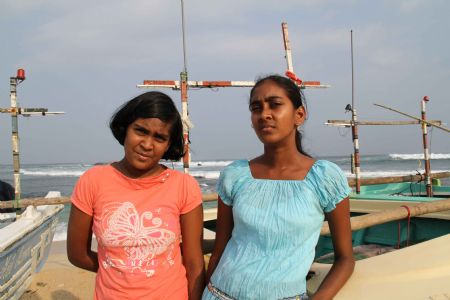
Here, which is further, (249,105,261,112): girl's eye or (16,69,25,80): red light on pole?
(16,69,25,80): red light on pole

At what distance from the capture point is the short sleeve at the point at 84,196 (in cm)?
151

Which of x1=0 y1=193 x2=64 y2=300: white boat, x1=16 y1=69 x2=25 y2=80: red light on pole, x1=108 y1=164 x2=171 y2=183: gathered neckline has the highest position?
→ x1=16 y1=69 x2=25 y2=80: red light on pole

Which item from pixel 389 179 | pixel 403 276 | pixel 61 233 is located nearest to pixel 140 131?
pixel 403 276

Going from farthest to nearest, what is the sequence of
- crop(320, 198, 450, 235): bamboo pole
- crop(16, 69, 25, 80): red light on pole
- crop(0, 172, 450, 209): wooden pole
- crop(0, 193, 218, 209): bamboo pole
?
crop(16, 69, 25, 80): red light on pole → crop(0, 193, 218, 209): bamboo pole → crop(0, 172, 450, 209): wooden pole → crop(320, 198, 450, 235): bamboo pole

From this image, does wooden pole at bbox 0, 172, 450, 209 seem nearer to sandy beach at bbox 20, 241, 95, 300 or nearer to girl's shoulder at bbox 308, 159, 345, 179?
sandy beach at bbox 20, 241, 95, 300

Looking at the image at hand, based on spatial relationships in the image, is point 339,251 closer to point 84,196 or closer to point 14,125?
point 84,196

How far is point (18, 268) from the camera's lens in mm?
3432

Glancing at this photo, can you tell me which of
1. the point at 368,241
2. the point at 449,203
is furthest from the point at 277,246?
the point at 368,241

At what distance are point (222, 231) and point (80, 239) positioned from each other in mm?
616

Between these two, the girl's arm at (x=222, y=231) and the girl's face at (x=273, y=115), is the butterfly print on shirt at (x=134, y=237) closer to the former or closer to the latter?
the girl's arm at (x=222, y=231)

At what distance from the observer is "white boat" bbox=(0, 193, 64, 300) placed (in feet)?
10.1

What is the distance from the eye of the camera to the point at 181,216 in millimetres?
1579

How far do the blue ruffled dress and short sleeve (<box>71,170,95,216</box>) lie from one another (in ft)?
1.97

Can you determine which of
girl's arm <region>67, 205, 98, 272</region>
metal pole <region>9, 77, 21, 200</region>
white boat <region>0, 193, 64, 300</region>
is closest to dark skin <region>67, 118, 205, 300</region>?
girl's arm <region>67, 205, 98, 272</region>
